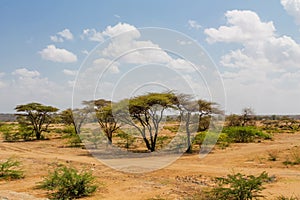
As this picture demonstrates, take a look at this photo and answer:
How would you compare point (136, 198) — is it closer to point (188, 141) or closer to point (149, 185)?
point (149, 185)

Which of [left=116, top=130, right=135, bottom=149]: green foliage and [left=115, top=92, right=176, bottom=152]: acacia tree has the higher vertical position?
[left=115, top=92, right=176, bottom=152]: acacia tree

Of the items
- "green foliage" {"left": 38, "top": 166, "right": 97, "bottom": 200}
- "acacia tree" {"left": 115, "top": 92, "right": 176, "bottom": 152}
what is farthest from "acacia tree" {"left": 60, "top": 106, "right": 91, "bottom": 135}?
"green foliage" {"left": 38, "top": 166, "right": 97, "bottom": 200}

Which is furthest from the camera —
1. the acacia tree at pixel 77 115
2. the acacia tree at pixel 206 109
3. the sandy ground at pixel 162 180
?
the acacia tree at pixel 77 115

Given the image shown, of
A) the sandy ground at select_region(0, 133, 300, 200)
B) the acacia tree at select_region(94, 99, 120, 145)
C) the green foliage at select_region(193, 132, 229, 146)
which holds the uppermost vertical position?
the acacia tree at select_region(94, 99, 120, 145)

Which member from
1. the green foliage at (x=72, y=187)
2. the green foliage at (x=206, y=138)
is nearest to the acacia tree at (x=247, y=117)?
the green foliage at (x=206, y=138)

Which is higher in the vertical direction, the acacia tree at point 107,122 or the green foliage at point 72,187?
the acacia tree at point 107,122

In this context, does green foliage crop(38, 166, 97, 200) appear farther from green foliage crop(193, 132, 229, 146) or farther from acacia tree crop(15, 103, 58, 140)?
acacia tree crop(15, 103, 58, 140)

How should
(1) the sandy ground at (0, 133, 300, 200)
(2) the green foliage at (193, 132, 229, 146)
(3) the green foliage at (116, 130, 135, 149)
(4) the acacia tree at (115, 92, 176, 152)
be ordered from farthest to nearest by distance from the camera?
(3) the green foliage at (116, 130, 135, 149), (2) the green foliage at (193, 132, 229, 146), (4) the acacia tree at (115, 92, 176, 152), (1) the sandy ground at (0, 133, 300, 200)

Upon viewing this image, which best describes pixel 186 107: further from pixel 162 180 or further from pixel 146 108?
pixel 162 180

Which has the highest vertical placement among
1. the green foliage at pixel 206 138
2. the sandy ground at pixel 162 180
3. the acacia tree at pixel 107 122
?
the acacia tree at pixel 107 122

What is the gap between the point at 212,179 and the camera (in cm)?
1069

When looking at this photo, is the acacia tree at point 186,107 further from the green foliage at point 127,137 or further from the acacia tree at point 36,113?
the acacia tree at point 36,113

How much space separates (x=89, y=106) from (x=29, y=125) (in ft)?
34.8

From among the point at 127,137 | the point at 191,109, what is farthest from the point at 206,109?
the point at 127,137
